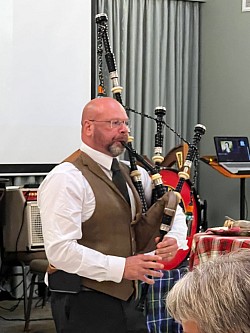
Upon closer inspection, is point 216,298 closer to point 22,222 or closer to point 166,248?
point 166,248

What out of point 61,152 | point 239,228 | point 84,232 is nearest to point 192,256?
point 239,228

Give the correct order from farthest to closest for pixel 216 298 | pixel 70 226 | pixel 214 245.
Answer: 1. pixel 70 226
2. pixel 214 245
3. pixel 216 298

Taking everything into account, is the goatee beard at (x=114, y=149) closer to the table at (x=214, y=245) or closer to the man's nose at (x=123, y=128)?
the man's nose at (x=123, y=128)

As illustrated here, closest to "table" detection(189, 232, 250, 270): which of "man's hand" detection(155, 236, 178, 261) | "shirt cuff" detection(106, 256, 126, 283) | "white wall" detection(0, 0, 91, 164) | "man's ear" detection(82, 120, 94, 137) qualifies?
"man's hand" detection(155, 236, 178, 261)

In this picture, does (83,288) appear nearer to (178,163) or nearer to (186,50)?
(178,163)

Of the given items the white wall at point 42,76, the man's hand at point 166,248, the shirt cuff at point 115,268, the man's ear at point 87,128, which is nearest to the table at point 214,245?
the man's hand at point 166,248

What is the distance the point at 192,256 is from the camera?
251 cm

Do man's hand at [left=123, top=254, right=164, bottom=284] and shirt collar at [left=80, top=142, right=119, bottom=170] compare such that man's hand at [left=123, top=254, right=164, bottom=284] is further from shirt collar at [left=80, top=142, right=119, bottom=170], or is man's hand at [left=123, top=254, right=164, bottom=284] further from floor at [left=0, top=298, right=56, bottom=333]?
floor at [left=0, top=298, right=56, bottom=333]

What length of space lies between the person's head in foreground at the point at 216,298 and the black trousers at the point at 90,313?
1403 millimetres

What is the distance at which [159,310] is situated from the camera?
307 centimetres

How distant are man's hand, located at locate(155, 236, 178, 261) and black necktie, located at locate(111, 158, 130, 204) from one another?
8.9 inches

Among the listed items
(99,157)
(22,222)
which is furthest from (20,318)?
(99,157)

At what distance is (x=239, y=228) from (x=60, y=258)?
Answer: 67 centimetres

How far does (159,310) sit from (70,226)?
86cm
